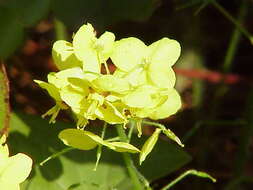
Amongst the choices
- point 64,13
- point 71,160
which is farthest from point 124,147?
point 64,13

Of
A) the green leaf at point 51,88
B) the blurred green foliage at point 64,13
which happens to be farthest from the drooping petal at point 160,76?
the blurred green foliage at point 64,13

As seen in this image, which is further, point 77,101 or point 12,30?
point 12,30

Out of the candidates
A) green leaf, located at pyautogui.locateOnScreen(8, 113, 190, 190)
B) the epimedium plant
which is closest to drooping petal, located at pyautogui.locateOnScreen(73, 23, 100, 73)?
the epimedium plant

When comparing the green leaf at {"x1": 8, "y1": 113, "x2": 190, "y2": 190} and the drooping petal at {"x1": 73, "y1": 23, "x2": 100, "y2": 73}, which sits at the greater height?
the drooping petal at {"x1": 73, "y1": 23, "x2": 100, "y2": 73}

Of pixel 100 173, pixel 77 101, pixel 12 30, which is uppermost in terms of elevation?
pixel 77 101

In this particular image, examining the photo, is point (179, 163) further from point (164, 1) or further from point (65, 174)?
point (164, 1)

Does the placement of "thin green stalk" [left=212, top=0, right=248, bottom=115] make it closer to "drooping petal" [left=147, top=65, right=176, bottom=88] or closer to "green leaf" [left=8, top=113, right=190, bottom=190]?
"green leaf" [left=8, top=113, right=190, bottom=190]

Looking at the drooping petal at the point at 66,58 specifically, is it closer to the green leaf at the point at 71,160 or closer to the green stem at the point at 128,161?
the green stem at the point at 128,161

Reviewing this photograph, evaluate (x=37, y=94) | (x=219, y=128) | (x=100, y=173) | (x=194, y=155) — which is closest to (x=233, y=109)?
(x=219, y=128)

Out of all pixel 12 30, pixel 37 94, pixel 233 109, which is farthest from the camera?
pixel 233 109
